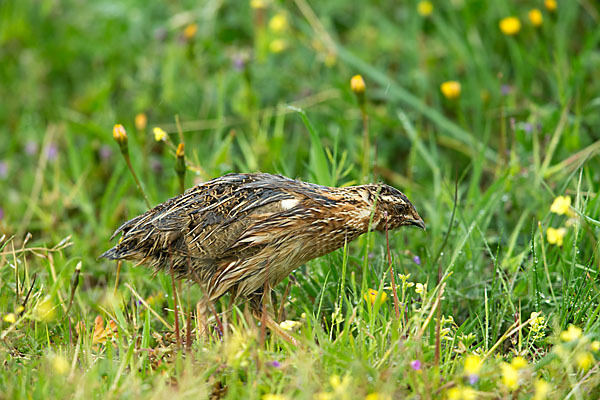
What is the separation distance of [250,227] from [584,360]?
178 cm

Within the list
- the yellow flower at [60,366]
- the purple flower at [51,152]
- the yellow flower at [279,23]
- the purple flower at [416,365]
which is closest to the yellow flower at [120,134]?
the yellow flower at [60,366]

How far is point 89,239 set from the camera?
235 inches

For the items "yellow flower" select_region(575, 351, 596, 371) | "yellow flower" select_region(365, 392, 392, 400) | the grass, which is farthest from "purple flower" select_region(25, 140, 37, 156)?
"yellow flower" select_region(575, 351, 596, 371)

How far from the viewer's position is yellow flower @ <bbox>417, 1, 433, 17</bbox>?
7234mm

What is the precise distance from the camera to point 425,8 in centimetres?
724

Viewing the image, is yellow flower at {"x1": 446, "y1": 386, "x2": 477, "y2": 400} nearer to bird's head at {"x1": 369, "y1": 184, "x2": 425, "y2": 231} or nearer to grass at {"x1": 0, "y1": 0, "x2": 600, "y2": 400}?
grass at {"x1": 0, "y1": 0, "x2": 600, "y2": 400}

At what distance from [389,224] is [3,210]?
3.56 meters

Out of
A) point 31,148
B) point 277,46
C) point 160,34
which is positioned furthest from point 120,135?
point 160,34

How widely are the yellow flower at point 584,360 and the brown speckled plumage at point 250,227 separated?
1.28 metres

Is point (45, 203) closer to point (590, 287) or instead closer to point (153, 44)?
point (153, 44)

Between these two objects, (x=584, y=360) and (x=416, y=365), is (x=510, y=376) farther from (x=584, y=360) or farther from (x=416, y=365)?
(x=416, y=365)

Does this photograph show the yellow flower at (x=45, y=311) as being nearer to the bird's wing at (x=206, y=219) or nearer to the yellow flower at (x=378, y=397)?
the bird's wing at (x=206, y=219)

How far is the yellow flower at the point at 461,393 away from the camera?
3092 mm

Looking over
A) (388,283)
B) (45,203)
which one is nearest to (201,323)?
(388,283)
